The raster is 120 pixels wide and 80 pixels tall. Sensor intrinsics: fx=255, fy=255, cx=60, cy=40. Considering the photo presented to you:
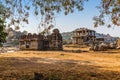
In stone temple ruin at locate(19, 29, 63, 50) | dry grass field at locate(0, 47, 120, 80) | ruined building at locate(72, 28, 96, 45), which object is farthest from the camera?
ruined building at locate(72, 28, 96, 45)

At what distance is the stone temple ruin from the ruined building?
87.8ft

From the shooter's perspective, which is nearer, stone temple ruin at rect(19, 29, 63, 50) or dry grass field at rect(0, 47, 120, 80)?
dry grass field at rect(0, 47, 120, 80)

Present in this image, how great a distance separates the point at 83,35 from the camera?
87.8 metres

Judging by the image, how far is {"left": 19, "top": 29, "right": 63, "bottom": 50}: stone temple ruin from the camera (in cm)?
6031

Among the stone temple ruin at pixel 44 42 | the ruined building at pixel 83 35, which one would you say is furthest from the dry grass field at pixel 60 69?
the ruined building at pixel 83 35

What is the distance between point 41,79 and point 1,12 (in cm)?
531

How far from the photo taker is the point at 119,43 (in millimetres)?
67625

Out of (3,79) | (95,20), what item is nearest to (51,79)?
(3,79)

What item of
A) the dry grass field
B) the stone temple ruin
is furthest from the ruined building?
the dry grass field

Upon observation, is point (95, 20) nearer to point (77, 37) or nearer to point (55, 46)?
point (55, 46)

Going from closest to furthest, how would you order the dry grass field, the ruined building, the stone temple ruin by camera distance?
the dry grass field, the stone temple ruin, the ruined building

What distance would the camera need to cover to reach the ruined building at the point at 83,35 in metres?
86.8

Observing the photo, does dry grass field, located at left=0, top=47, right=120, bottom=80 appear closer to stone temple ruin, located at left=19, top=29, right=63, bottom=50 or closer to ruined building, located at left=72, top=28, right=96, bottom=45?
stone temple ruin, located at left=19, top=29, right=63, bottom=50

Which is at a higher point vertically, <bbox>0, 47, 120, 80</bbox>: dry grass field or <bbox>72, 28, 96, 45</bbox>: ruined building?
<bbox>72, 28, 96, 45</bbox>: ruined building
